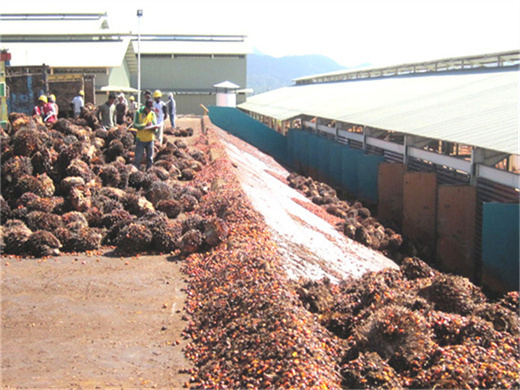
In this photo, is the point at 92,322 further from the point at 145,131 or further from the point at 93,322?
the point at 145,131

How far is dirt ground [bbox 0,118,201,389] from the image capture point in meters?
7.30

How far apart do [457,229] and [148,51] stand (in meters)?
51.5

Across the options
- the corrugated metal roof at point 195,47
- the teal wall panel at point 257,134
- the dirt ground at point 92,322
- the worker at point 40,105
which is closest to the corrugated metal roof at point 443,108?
the teal wall panel at point 257,134

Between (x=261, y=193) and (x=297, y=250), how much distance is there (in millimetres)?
5536

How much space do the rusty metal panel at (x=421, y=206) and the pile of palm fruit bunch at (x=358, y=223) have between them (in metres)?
0.67

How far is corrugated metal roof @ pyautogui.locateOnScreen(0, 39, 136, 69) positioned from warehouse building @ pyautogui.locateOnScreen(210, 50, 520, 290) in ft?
65.1

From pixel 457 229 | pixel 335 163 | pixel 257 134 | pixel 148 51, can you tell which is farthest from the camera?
pixel 148 51

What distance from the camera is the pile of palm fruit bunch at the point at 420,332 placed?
6941 mm

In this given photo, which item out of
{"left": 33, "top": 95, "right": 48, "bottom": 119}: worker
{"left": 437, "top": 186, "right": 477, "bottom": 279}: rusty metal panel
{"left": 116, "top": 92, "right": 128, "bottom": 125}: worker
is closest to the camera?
{"left": 437, "top": 186, "right": 477, "bottom": 279}: rusty metal panel

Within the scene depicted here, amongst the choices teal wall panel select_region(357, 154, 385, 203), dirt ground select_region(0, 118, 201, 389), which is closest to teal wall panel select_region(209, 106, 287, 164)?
teal wall panel select_region(357, 154, 385, 203)

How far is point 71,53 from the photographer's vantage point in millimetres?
50312

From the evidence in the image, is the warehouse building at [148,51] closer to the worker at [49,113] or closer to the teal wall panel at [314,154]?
the teal wall panel at [314,154]

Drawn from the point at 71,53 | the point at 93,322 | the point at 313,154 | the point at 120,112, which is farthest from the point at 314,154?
the point at 71,53

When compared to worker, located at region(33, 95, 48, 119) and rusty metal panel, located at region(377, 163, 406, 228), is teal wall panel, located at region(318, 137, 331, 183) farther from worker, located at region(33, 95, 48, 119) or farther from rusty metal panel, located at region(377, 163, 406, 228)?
worker, located at region(33, 95, 48, 119)
